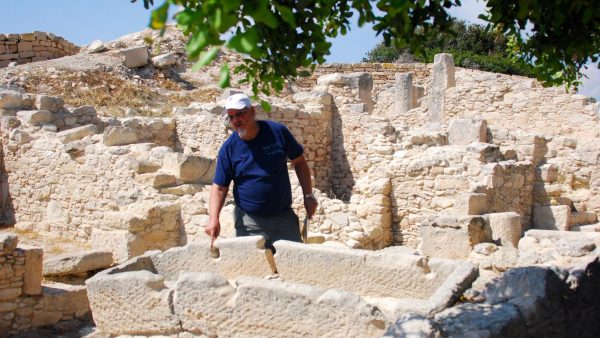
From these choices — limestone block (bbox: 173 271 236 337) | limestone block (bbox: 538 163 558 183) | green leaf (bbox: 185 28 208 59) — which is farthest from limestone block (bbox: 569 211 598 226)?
green leaf (bbox: 185 28 208 59)

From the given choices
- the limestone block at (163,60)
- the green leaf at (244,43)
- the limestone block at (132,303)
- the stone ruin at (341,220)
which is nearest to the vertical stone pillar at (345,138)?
the stone ruin at (341,220)

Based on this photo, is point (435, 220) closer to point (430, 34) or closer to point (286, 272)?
point (286, 272)

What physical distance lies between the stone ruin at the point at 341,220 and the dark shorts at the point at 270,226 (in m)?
0.44

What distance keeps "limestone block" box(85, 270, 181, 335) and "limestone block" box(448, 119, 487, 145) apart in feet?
27.8

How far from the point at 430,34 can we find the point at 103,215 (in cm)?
678

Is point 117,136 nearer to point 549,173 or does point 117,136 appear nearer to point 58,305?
point 58,305

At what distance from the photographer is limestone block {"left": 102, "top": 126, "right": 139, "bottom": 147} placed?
404 inches

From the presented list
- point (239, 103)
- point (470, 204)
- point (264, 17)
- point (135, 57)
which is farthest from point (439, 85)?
point (264, 17)

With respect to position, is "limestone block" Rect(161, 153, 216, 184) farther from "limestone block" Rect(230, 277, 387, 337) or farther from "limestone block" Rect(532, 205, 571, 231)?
"limestone block" Rect(532, 205, 571, 231)

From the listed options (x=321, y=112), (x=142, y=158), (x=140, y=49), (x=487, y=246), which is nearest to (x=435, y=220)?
(x=487, y=246)

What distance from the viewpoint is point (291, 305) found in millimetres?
3684

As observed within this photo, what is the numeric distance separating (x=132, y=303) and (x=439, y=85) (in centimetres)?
1421

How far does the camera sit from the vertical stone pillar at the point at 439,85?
16.6 metres

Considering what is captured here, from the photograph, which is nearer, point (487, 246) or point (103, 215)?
point (487, 246)
